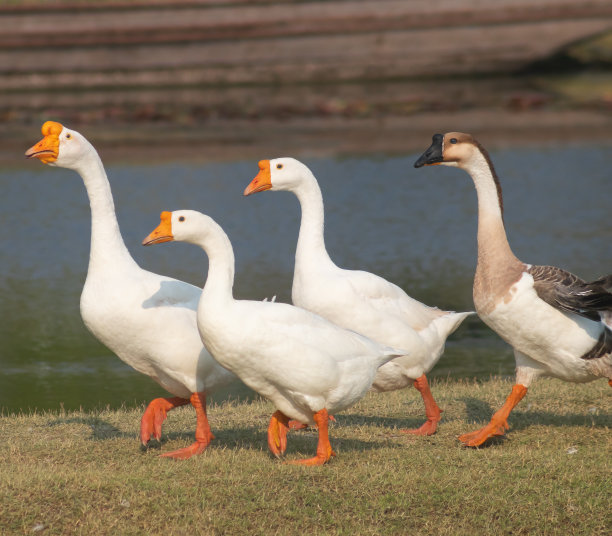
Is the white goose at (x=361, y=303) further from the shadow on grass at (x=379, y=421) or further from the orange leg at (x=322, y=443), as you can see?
the orange leg at (x=322, y=443)

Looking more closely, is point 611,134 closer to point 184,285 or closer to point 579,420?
point 579,420

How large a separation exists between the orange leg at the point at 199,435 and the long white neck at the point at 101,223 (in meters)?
1.13

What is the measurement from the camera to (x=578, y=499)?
6082mm

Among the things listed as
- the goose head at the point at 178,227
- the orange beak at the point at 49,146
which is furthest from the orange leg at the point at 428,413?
the orange beak at the point at 49,146

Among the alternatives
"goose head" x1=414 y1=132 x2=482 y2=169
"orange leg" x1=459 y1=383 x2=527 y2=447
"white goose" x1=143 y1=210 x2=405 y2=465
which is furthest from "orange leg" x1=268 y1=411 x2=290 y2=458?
"goose head" x1=414 y1=132 x2=482 y2=169

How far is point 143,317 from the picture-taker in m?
6.93

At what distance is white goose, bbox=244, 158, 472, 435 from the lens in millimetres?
7812

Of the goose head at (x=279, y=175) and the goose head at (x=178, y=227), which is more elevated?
the goose head at (x=279, y=175)

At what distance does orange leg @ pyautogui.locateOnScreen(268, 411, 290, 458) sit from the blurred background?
21.5 feet

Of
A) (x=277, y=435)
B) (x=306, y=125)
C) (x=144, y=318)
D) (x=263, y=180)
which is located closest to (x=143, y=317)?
(x=144, y=318)

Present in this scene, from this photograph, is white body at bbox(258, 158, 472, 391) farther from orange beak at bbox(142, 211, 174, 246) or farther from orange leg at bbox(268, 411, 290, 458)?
orange beak at bbox(142, 211, 174, 246)

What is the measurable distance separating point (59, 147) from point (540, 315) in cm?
374

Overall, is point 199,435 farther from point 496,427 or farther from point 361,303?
point 496,427

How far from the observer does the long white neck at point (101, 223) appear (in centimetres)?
727
